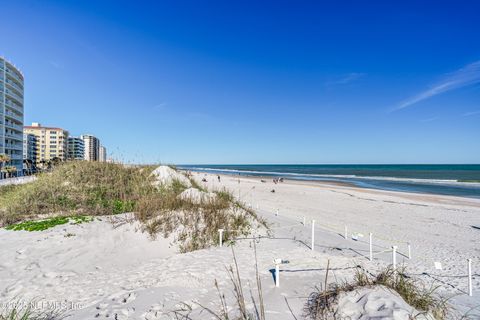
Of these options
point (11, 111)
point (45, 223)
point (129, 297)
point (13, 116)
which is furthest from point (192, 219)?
→ point (11, 111)

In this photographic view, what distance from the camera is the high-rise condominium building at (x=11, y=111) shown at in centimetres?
4372

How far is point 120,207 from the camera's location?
9320 millimetres

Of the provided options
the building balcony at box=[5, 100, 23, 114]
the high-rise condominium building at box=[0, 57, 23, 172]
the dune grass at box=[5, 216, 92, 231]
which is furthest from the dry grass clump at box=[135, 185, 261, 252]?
the building balcony at box=[5, 100, 23, 114]

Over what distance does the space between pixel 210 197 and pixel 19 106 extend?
67363 mm

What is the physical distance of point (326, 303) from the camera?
319 cm

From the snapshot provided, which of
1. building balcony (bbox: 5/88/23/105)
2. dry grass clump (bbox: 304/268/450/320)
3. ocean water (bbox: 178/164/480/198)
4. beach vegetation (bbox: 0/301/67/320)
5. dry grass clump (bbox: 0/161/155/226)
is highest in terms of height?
building balcony (bbox: 5/88/23/105)

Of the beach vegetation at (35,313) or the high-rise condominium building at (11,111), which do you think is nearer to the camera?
the beach vegetation at (35,313)

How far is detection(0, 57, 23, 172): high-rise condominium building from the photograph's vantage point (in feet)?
143

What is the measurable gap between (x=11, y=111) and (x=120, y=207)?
60720 millimetres

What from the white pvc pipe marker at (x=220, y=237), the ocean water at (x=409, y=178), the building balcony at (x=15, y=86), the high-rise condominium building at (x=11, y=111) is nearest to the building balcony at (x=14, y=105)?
the high-rise condominium building at (x=11, y=111)

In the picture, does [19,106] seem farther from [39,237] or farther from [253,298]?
[253,298]

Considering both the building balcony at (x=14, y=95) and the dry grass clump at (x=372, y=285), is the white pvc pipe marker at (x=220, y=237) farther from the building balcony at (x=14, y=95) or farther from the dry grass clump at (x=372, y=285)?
the building balcony at (x=14, y=95)

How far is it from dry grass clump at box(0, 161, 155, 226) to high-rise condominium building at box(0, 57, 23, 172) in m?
45.0

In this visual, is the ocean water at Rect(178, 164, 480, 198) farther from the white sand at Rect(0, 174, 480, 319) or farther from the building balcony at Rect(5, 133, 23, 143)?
the building balcony at Rect(5, 133, 23, 143)
